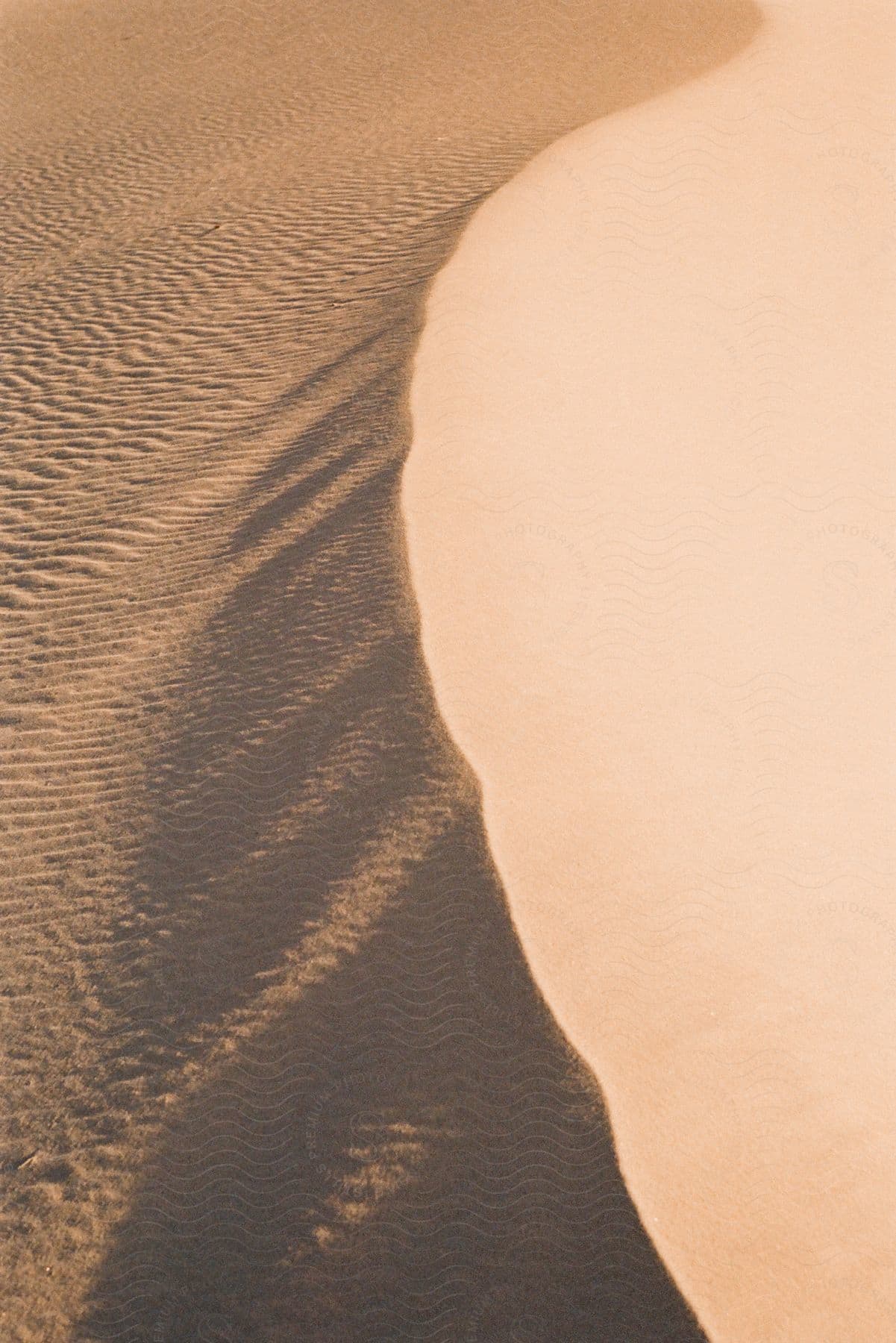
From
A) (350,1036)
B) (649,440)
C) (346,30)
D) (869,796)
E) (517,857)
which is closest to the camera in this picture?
(350,1036)

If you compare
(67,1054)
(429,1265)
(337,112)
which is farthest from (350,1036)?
(337,112)

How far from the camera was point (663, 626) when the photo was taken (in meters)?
6.93

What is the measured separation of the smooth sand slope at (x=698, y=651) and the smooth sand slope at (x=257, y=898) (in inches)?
11.7

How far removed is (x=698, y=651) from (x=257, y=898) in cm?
308

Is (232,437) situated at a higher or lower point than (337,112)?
lower

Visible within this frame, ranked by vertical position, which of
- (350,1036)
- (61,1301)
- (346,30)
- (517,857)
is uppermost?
(346,30)

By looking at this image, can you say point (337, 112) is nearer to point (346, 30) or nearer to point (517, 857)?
point (346, 30)

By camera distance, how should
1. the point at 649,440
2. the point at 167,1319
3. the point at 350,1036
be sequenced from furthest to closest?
the point at 649,440, the point at 350,1036, the point at 167,1319

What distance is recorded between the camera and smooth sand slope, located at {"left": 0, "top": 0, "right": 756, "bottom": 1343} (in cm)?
427

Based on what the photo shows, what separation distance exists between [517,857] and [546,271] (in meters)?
6.70

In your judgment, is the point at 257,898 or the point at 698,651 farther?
the point at 698,651

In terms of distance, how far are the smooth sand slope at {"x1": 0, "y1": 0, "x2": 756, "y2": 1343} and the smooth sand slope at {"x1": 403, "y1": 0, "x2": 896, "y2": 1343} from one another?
0.30 m

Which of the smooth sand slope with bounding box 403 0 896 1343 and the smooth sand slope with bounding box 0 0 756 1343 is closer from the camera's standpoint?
the smooth sand slope with bounding box 0 0 756 1343

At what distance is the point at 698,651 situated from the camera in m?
6.83
